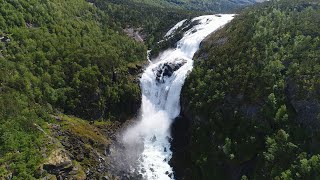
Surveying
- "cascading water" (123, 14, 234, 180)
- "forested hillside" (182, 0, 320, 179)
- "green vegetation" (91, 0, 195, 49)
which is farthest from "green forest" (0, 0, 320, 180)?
"green vegetation" (91, 0, 195, 49)

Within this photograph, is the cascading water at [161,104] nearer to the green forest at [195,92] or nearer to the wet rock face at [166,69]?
the wet rock face at [166,69]

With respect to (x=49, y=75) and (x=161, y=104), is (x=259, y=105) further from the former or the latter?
(x=49, y=75)

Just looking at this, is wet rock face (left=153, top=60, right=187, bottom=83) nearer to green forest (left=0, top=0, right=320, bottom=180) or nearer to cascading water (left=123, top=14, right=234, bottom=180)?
cascading water (left=123, top=14, right=234, bottom=180)

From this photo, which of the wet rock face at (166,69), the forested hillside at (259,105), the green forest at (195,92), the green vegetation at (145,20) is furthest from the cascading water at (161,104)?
the green vegetation at (145,20)

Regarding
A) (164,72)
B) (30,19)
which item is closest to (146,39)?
(164,72)

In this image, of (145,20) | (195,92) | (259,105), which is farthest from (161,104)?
(145,20)

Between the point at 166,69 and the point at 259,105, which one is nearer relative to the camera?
the point at 259,105
